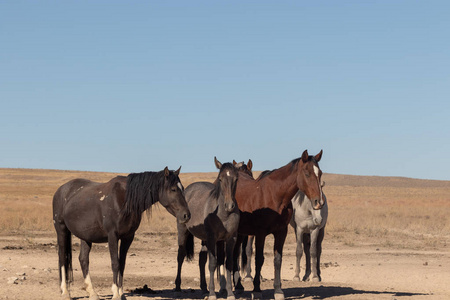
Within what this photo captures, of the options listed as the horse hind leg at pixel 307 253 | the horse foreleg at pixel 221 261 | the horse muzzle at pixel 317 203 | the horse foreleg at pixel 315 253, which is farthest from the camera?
the horse hind leg at pixel 307 253

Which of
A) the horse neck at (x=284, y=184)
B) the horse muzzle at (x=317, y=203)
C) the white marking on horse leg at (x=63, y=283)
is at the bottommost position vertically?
the white marking on horse leg at (x=63, y=283)

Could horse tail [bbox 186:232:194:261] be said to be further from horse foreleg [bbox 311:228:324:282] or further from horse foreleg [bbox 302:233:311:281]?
horse foreleg [bbox 302:233:311:281]

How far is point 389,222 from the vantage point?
34.7m

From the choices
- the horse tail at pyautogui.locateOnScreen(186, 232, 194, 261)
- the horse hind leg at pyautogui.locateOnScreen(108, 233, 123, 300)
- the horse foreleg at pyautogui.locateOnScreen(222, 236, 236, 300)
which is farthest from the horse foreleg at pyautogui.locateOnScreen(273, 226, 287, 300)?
the horse hind leg at pyautogui.locateOnScreen(108, 233, 123, 300)

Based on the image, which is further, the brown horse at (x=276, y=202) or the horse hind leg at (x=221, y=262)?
the horse hind leg at (x=221, y=262)

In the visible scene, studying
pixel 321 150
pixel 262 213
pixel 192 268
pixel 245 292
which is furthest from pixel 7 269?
pixel 321 150

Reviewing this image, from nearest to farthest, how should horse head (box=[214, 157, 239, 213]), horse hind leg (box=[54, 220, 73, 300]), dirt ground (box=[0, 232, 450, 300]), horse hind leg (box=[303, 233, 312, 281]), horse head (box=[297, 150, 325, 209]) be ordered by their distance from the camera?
horse head (box=[214, 157, 239, 213]), horse head (box=[297, 150, 325, 209]), horse hind leg (box=[54, 220, 73, 300]), dirt ground (box=[0, 232, 450, 300]), horse hind leg (box=[303, 233, 312, 281])

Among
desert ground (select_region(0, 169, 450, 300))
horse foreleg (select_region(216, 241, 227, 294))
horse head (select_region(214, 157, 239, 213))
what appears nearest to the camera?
horse head (select_region(214, 157, 239, 213))

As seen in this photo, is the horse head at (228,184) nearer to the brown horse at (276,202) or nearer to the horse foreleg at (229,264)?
the horse foreleg at (229,264)

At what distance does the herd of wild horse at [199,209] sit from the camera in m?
10.2

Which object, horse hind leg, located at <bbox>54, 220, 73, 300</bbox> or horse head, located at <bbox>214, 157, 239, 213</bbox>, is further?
horse hind leg, located at <bbox>54, 220, 73, 300</bbox>

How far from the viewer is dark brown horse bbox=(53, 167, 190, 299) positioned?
10188 mm

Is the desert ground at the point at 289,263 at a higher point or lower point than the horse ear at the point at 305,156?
lower

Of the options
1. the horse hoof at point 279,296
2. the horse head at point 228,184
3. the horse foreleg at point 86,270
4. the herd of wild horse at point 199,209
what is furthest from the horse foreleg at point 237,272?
the horse foreleg at point 86,270
